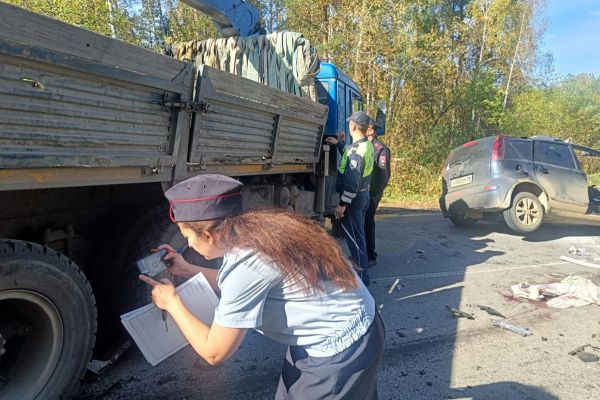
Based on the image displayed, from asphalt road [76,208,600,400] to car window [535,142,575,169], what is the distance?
265 centimetres

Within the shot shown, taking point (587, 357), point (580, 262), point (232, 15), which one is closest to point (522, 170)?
point (580, 262)

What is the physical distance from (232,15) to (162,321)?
4.17m

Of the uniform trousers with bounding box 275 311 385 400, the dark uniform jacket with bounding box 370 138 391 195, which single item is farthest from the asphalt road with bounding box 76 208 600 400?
the uniform trousers with bounding box 275 311 385 400

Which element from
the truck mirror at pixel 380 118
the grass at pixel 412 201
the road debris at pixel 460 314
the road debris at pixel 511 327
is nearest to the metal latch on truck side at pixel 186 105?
the road debris at pixel 460 314

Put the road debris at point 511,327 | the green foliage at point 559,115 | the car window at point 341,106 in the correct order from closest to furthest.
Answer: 1. the road debris at point 511,327
2. the car window at point 341,106
3. the green foliage at point 559,115

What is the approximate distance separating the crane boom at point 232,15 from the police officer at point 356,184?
1.83 m

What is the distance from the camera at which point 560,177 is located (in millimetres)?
7773

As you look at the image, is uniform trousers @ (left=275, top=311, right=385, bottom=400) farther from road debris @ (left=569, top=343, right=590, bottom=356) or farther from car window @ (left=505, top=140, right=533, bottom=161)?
car window @ (left=505, top=140, right=533, bottom=161)

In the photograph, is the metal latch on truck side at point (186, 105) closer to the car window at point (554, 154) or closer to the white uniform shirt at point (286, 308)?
the white uniform shirt at point (286, 308)

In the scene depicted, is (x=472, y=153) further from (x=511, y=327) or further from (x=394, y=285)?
(x=511, y=327)

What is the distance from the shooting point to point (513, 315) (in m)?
4.16

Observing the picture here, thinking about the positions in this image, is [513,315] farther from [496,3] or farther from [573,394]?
[496,3]

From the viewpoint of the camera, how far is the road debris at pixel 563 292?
4.47m

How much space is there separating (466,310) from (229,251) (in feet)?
11.6
